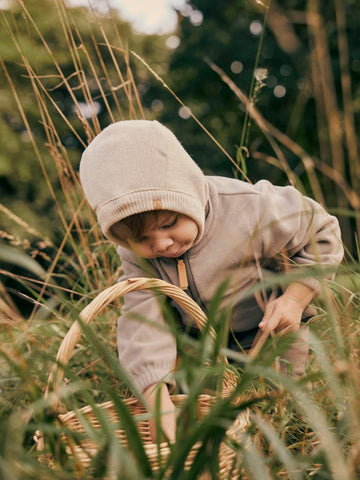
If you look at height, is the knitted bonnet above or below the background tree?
above

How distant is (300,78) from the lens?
9617 mm

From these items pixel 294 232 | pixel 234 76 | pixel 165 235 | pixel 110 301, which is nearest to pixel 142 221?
pixel 165 235

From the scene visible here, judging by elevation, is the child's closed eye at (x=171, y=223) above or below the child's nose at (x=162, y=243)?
above

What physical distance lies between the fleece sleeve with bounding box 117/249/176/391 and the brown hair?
0.61ft

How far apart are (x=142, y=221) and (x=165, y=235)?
73 mm

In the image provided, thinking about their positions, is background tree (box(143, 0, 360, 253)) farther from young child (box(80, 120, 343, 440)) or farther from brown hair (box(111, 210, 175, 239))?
brown hair (box(111, 210, 175, 239))

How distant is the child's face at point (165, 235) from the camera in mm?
1350

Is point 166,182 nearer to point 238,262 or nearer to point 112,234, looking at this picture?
point 112,234

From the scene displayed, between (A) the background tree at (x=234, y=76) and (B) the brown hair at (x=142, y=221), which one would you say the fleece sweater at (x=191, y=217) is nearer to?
(B) the brown hair at (x=142, y=221)

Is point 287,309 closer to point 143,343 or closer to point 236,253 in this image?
point 236,253

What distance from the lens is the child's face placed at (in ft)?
4.43

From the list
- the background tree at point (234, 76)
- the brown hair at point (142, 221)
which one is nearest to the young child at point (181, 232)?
the brown hair at point (142, 221)

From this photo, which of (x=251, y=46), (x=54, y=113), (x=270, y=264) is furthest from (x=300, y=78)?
(x=270, y=264)

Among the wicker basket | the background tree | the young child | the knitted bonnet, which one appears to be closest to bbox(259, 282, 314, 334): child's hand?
the young child
